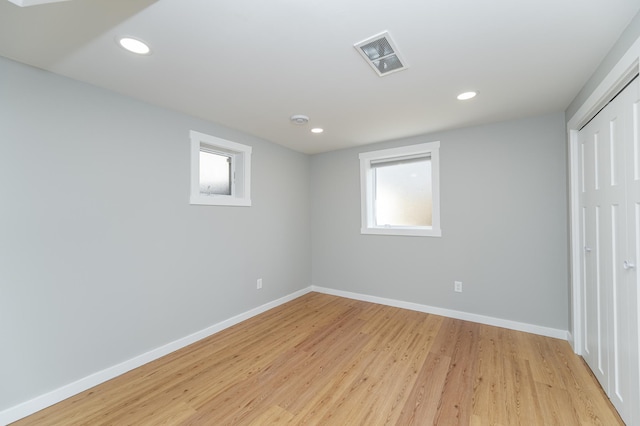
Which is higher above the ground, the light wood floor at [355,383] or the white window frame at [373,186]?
the white window frame at [373,186]

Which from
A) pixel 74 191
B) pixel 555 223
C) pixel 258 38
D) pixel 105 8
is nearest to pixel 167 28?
pixel 105 8

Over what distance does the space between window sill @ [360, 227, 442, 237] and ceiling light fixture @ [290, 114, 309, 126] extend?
1848 millimetres

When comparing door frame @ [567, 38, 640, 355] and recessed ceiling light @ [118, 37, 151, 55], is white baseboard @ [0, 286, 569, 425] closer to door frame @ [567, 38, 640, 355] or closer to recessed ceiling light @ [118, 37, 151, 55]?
door frame @ [567, 38, 640, 355]

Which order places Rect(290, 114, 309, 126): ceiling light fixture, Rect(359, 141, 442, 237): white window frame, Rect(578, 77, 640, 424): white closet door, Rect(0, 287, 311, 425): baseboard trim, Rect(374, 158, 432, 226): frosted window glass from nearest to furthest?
1. Rect(578, 77, 640, 424): white closet door
2. Rect(0, 287, 311, 425): baseboard trim
3. Rect(290, 114, 309, 126): ceiling light fixture
4. Rect(359, 141, 442, 237): white window frame
5. Rect(374, 158, 432, 226): frosted window glass

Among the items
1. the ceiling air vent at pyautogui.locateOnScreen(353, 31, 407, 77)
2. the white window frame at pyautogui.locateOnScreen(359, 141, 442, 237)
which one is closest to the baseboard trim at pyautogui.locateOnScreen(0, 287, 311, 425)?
the white window frame at pyautogui.locateOnScreen(359, 141, 442, 237)

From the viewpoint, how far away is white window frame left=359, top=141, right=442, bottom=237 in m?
3.41

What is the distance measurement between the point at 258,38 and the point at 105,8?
29.8 inches

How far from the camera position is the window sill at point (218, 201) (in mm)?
2809

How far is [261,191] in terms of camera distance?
3.62m

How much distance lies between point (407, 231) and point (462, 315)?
1.20 metres

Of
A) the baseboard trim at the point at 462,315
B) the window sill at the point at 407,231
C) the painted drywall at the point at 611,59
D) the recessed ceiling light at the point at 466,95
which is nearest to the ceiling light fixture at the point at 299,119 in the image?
the recessed ceiling light at the point at 466,95

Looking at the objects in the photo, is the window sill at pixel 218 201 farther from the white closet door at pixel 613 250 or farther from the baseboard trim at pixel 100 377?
the white closet door at pixel 613 250

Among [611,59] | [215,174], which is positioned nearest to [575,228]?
[611,59]

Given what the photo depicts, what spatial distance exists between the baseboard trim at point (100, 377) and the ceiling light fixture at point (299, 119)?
7.82 ft
